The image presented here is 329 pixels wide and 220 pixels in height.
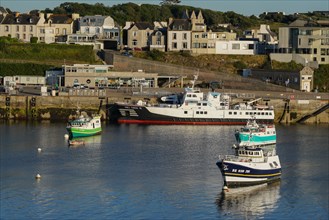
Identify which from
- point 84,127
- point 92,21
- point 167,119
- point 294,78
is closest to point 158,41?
point 92,21

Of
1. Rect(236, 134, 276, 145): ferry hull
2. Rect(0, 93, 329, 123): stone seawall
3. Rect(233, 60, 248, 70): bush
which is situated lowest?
Rect(236, 134, 276, 145): ferry hull

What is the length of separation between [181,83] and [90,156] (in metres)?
30.7

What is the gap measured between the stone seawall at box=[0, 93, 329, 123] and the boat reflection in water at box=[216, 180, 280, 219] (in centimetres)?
3030

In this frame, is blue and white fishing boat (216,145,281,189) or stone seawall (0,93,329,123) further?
stone seawall (0,93,329,123)

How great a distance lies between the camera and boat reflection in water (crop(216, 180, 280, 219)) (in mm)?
41469

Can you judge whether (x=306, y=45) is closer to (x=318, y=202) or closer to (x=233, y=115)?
(x=233, y=115)

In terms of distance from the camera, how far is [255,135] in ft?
190

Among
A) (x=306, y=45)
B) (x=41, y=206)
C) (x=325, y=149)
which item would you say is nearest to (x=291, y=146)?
(x=325, y=149)

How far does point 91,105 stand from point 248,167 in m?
32.6

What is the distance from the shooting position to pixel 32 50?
9369 centimetres

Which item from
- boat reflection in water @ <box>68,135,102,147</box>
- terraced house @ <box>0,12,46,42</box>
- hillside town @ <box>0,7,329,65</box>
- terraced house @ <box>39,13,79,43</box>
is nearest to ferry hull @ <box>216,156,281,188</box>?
boat reflection in water @ <box>68,135,102,147</box>

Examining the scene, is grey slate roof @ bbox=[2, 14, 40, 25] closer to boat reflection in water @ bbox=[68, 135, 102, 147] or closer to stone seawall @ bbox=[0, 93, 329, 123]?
stone seawall @ bbox=[0, 93, 329, 123]

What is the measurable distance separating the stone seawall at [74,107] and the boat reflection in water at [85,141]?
11.4 metres

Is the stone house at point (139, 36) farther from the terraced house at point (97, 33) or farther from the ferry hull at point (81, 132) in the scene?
the ferry hull at point (81, 132)
